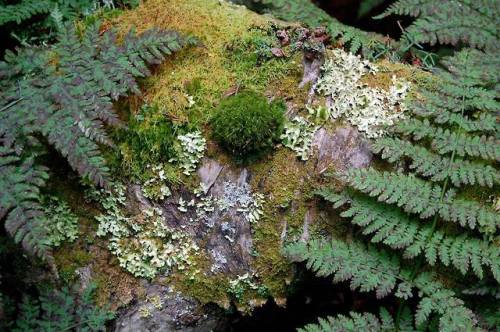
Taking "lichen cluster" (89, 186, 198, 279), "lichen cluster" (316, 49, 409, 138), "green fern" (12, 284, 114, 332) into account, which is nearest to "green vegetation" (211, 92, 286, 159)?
"lichen cluster" (316, 49, 409, 138)

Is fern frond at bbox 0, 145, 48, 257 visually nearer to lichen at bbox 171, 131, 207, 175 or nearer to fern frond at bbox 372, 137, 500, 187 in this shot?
lichen at bbox 171, 131, 207, 175

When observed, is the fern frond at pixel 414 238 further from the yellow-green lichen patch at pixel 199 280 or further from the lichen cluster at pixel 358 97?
the yellow-green lichen patch at pixel 199 280

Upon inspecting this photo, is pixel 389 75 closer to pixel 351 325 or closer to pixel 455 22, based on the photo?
pixel 455 22

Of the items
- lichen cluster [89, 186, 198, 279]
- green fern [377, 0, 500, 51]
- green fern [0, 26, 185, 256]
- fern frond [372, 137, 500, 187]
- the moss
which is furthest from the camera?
green fern [377, 0, 500, 51]

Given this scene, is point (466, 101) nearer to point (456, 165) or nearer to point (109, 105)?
point (456, 165)

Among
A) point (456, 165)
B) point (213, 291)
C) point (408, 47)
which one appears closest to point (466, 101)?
point (456, 165)

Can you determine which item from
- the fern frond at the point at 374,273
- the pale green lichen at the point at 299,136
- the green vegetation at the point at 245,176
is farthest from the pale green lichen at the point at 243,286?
the pale green lichen at the point at 299,136
